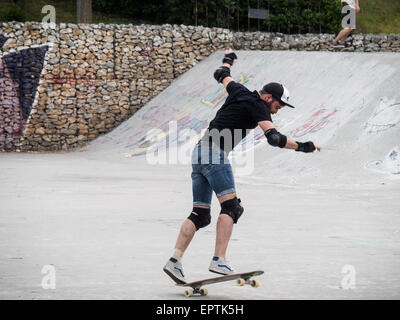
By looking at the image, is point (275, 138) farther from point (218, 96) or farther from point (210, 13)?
point (210, 13)

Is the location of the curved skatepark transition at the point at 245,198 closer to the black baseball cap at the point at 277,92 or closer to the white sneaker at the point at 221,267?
the white sneaker at the point at 221,267

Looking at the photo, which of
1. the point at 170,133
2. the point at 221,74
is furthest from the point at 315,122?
the point at 221,74

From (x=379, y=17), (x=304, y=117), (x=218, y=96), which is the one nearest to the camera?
(x=304, y=117)

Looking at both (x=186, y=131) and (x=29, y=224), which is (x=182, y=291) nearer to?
(x=29, y=224)

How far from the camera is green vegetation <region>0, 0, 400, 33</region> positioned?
33500mm

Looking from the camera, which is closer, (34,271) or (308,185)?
(34,271)

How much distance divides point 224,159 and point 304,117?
44.8 ft

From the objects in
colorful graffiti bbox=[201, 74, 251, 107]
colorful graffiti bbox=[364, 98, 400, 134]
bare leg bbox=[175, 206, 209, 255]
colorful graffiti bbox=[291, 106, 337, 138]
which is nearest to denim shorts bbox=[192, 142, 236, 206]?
bare leg bbox=[175, 206, 209, 255]

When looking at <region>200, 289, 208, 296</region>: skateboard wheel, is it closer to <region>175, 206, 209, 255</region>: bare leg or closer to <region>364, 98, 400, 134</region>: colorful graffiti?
<region>175, 206, 209, 255</region>: bare leg

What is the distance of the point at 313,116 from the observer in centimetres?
2008

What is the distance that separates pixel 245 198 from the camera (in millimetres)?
13492

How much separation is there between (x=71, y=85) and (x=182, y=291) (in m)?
21.9

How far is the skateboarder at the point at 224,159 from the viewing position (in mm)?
6871
